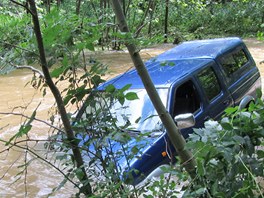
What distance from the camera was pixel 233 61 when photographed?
21.0ft

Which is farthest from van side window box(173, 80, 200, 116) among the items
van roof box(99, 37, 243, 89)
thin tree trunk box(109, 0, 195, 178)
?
thin tree trunk box(109, 0, 195, 178)

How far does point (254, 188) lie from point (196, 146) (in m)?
0.28

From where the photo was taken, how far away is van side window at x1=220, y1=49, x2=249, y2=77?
6.12 meters

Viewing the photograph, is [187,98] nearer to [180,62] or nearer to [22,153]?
[180,62]

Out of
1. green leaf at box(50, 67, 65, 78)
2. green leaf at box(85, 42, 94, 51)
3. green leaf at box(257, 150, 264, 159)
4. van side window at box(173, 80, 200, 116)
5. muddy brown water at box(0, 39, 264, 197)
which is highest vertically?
green leaf at box(85, 42, 94, 51)

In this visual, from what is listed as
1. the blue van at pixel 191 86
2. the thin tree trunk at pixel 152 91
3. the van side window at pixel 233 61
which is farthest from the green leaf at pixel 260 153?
the van side window at pixel 233 61

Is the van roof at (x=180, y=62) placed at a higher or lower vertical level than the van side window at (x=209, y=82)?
higher

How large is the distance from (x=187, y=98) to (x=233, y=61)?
1579 millimetres

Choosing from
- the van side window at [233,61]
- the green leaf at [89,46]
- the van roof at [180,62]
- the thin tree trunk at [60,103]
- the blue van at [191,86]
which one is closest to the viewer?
the thin tree trunk at [60,103]

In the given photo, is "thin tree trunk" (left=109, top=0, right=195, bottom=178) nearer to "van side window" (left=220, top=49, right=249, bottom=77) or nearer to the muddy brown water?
the muddy brown water

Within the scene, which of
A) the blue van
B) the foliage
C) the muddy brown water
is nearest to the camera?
the foliage

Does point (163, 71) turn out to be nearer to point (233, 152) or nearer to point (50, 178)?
point (50, 178)

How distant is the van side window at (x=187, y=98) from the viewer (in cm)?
513

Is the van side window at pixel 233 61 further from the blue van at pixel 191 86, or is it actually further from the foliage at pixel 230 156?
the foliage at pixel 230 156
